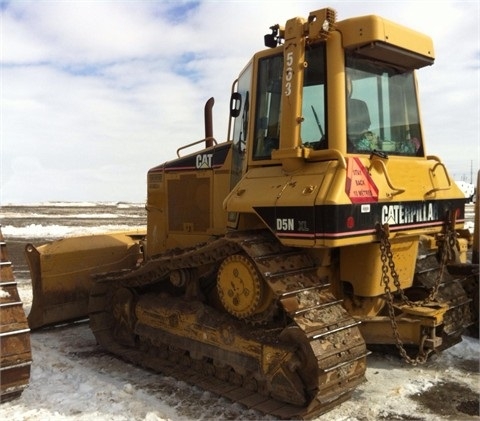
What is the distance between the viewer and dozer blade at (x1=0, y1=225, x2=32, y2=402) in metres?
4.36

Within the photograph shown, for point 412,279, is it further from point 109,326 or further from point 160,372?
point 109,326

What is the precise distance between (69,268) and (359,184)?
4623 millimetres

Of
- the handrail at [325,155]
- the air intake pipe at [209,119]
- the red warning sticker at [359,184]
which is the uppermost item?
the air intake pipe at [209,119]

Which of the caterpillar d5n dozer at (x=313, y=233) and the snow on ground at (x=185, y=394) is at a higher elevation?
the caterpillar d5n dozer at (x=313, y=233)

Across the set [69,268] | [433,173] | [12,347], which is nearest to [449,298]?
[433,173]

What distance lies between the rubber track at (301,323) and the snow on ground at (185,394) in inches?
6.0

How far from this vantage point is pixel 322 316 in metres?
4.13

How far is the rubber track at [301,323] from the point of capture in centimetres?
396

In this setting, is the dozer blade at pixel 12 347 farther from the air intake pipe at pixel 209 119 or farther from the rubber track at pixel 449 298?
the rubber track at pixel 449 298

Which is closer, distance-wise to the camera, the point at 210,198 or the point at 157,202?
the point at 210,198

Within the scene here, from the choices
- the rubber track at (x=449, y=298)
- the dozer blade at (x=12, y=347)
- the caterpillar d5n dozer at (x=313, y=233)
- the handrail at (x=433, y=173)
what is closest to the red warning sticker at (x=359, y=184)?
the caterpillar d5n dozer at (x=313, y=233)

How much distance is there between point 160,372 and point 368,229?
8.92 feet

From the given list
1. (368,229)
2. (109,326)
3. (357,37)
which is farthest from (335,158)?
(109,326)

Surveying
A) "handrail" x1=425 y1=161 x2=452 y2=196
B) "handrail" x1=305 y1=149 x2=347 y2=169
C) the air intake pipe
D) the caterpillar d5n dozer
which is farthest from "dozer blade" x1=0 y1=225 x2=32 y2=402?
"handrail" x1=425 y1=161 x2=452 y2=196
